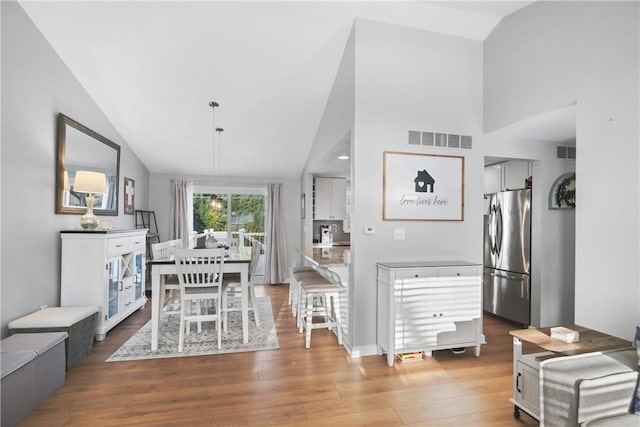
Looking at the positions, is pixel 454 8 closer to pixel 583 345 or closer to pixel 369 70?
pixel 369 70

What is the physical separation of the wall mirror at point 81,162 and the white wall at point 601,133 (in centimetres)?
477

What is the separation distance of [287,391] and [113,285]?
2489mm

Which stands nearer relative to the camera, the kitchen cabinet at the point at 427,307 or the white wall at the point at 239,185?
the kitchen cabinet at the point at 427,307

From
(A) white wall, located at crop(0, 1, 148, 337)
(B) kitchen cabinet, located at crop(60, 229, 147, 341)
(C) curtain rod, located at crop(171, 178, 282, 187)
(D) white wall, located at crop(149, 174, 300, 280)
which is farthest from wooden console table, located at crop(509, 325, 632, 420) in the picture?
(C) curtain rod, located at crop(171, 178, 282, 187)

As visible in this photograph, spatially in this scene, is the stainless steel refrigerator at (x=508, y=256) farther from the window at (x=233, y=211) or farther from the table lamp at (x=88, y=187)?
the table lamp at (x=88, y=187)

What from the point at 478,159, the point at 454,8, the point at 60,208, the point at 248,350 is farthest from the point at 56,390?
the point at 454,8

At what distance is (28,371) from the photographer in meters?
1.99

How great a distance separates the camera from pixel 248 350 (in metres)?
3.00

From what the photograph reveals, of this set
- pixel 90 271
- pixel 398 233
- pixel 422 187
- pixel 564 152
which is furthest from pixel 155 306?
pixel 564 152

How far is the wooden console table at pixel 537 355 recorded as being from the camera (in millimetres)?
1779

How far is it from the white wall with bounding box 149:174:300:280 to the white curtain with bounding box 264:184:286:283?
0.13 meters

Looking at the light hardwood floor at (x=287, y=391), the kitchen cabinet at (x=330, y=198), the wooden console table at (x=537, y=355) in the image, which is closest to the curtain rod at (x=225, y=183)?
the kitchen cabinet at (x=330, y=198)

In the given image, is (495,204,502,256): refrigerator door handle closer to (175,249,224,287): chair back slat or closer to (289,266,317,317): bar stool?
(289,266,317,317): bar stool

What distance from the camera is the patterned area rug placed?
2906 millimetres
